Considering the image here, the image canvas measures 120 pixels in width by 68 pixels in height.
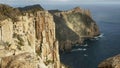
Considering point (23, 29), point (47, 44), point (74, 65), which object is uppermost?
point (23, 29)

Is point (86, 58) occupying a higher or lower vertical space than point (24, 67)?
lower

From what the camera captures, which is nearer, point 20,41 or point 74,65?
point 20,41

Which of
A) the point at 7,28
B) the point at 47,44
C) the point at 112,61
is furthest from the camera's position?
the point at 47,44

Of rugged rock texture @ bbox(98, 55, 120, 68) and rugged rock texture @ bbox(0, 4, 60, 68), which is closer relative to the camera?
rugged rock texture @ bbox(98, 55, 120, 68)

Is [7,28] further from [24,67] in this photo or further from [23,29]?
[24,67]

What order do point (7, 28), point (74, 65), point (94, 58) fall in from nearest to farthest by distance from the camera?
point (7, 28), point (74, 65), point (94, 58)

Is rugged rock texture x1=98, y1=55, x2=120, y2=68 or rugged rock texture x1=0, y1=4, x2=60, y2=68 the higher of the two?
rugged rock texture x1=98, y1=55, x2=120, y2=68

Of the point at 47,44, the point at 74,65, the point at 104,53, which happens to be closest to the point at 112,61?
the point at 47,44

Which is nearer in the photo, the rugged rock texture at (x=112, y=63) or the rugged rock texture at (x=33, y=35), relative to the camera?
the rugged rock texture at (x=112, y=63)

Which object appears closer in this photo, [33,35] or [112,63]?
[112,63]

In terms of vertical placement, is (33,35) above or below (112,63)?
below

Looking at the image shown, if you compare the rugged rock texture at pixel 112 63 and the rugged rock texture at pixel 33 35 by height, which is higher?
the rugged rock texture at pixel 112 63
